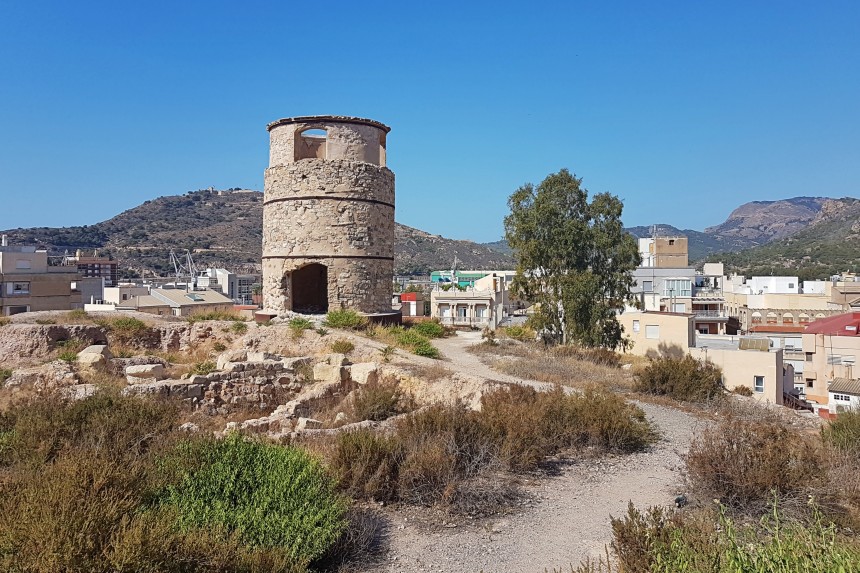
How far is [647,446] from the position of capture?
749 centimetres

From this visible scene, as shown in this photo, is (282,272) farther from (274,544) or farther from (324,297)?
(274,544)

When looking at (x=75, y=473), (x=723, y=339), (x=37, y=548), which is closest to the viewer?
(x=37, y=548)

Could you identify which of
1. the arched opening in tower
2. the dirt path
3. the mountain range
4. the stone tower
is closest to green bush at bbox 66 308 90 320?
the stone tower

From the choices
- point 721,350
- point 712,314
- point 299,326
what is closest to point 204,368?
point 299,326

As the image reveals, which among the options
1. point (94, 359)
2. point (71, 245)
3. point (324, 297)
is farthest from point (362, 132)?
point (71, 245)

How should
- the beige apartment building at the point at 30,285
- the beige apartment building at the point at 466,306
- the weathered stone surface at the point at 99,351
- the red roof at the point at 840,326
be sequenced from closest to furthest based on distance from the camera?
Answer: the weathered stone surface at the point at 99,351 → the red roof at the point at 840,326 → the beige apartment building at the point at 30,285 → the beige apartment building at the point at 466,306

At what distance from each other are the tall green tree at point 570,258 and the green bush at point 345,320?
7.10m

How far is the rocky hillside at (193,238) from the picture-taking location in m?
85.8

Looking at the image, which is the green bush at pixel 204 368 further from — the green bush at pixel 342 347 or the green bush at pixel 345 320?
the green bush at pixel 345 320

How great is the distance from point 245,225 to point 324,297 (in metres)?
89.2

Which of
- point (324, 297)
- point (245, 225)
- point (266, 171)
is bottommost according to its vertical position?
point (324, 297)

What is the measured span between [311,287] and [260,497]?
1566 cm

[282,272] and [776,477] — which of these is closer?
[776,477]

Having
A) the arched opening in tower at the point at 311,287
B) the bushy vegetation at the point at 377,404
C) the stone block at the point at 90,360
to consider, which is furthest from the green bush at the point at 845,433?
the arched opening in tower at the point at 311,287
